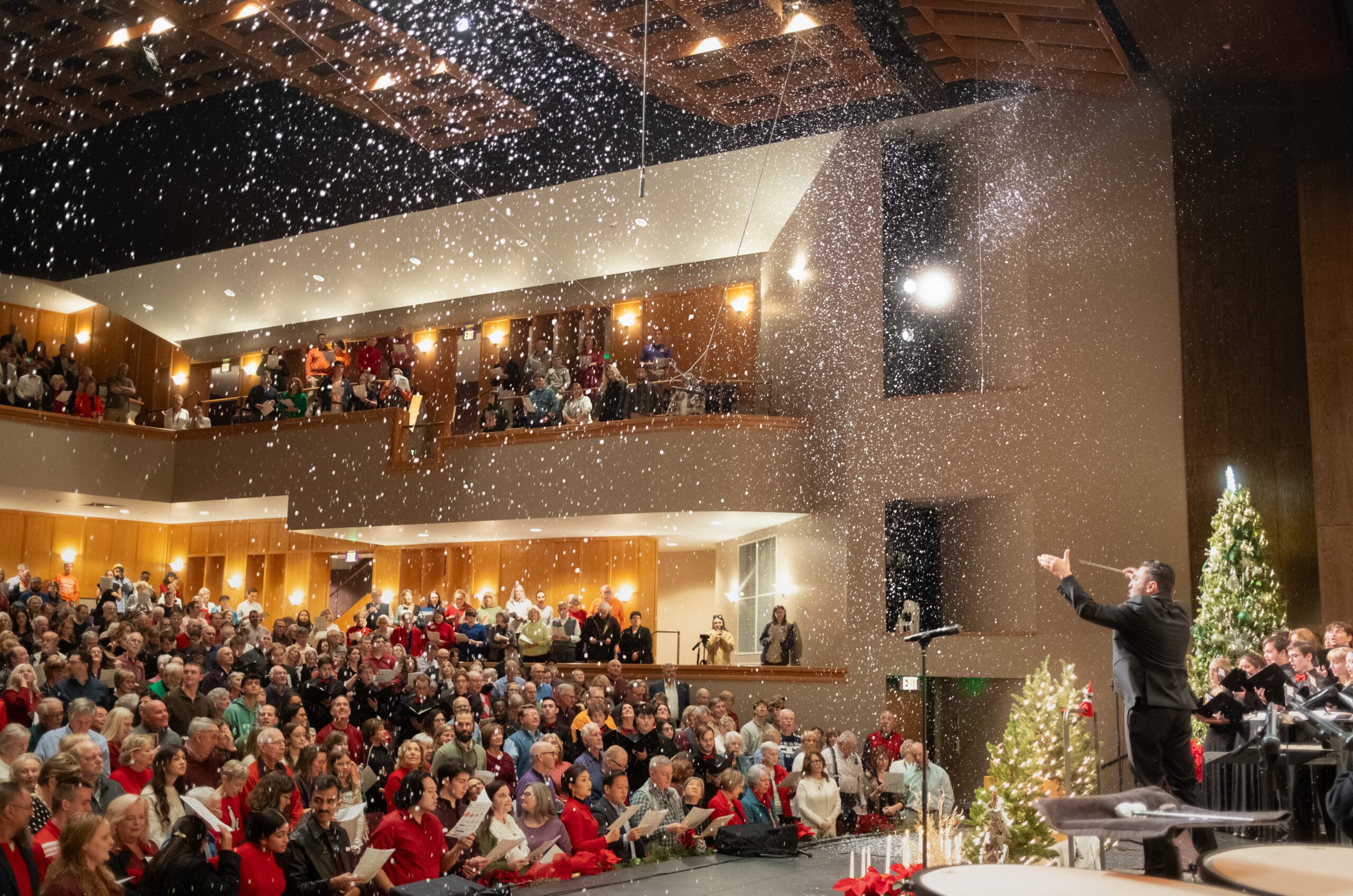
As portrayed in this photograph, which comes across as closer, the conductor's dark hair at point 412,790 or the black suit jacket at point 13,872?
the black suit jacket at point 13,872

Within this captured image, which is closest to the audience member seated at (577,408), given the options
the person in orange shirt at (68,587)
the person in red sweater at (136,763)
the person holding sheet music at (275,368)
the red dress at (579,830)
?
the person holding sheet music at (275,368)

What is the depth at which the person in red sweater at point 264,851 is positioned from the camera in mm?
5094

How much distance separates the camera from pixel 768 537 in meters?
15.3

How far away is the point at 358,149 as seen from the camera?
45.1ft

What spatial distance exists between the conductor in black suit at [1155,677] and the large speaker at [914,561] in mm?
8962

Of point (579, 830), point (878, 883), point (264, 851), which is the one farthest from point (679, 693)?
point (264, 851)

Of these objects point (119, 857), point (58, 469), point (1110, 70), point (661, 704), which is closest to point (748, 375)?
point (1110, 70)

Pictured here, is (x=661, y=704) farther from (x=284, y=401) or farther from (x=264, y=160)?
(x=284, y=401)

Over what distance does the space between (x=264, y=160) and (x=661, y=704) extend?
7.87 m

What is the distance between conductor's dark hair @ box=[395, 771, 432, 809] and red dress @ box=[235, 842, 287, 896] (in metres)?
0.87

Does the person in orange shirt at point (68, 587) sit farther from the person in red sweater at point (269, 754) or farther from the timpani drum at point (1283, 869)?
the timpani drum at point (1283, 869)

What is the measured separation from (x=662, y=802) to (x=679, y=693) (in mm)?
4908

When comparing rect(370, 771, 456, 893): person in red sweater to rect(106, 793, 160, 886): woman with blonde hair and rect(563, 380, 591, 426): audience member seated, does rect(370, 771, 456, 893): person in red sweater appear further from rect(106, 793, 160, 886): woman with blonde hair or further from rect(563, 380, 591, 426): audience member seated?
rect(563, 380, 591, 426): audience member seated

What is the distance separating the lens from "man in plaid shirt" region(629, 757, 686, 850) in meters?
7.59
